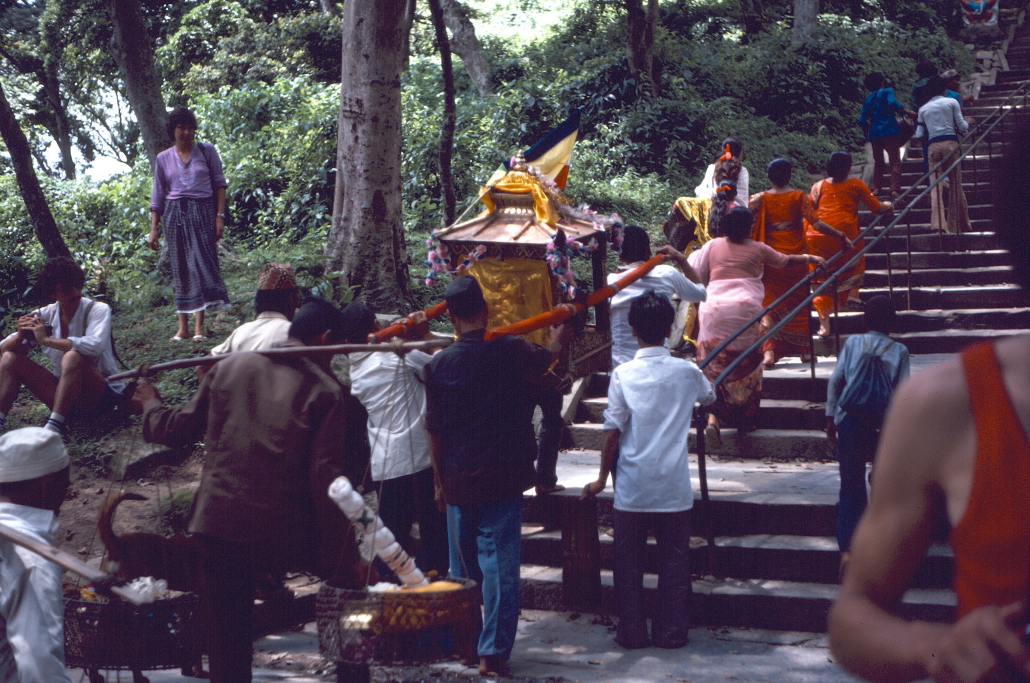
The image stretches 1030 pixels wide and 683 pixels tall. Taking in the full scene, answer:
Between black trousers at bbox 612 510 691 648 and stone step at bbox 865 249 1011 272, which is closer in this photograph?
black trousers at bbox 612 510 691 648

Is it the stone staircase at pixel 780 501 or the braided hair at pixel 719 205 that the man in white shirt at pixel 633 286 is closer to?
the stone staircase at pixel 780 501

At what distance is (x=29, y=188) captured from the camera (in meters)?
9.92

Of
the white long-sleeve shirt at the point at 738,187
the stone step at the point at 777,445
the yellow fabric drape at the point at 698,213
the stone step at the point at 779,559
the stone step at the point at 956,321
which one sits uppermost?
the white long-sleeve shirt at the point at 738,187

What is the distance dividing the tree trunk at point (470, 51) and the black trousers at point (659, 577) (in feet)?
46.1

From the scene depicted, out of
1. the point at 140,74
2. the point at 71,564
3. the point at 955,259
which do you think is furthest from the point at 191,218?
the point at 955,259

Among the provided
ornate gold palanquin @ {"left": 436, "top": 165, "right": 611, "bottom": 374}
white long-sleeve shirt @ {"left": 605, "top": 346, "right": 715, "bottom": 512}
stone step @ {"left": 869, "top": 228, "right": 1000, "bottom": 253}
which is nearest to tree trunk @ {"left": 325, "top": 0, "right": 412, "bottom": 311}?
ornate gold palanquin @ {"left": 436, "top": 165, "right": 611, "bottom": 374}

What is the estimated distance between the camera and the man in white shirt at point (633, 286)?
22.4ft

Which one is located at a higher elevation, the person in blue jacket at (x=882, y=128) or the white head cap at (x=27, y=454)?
the person in blue jacket at (x=882, y=128)

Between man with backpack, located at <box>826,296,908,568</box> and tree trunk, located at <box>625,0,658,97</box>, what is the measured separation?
444 inches

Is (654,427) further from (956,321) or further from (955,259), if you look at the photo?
(955,259)

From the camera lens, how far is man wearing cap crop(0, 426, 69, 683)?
3314 mm

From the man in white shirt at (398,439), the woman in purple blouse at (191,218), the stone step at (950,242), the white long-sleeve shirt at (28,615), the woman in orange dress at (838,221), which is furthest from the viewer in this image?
the stone step at (950,242)

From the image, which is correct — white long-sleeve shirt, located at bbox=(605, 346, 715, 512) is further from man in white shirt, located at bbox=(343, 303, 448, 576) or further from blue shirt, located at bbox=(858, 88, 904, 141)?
blue shirt, located at bbox=(858, 88, 904, 141)

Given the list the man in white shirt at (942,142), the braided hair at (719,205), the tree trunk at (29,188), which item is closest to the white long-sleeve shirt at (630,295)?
the braided hair at (719,205)
